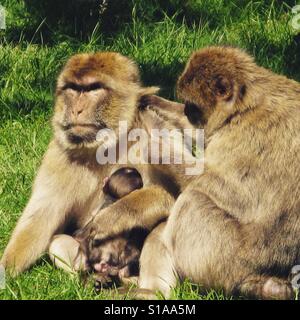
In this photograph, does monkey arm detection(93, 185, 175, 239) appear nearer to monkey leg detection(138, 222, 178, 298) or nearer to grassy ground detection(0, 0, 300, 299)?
monkey leg detection(138, 222, 178, 298)

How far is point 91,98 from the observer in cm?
630

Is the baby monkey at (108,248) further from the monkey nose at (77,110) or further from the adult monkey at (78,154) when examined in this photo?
the monkey nose at (77,110)

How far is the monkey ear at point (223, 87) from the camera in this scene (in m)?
5.89

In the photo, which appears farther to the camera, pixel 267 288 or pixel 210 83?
pixel 210 83

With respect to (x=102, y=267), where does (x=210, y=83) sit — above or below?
above

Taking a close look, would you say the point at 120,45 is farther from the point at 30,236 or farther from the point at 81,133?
the point at 30,236

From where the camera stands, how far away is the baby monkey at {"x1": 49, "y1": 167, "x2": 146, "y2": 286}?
5949 millimetres

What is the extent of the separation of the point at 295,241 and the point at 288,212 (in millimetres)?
169

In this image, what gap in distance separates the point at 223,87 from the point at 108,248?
1160 mm

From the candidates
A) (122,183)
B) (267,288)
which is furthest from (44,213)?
(267,288)

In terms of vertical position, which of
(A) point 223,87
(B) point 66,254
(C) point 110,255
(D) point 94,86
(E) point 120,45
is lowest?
(B) point 66,254

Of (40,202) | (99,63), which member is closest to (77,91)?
(99,63)

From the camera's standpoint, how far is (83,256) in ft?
19.7

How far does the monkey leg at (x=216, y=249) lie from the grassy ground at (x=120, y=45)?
1.92m
